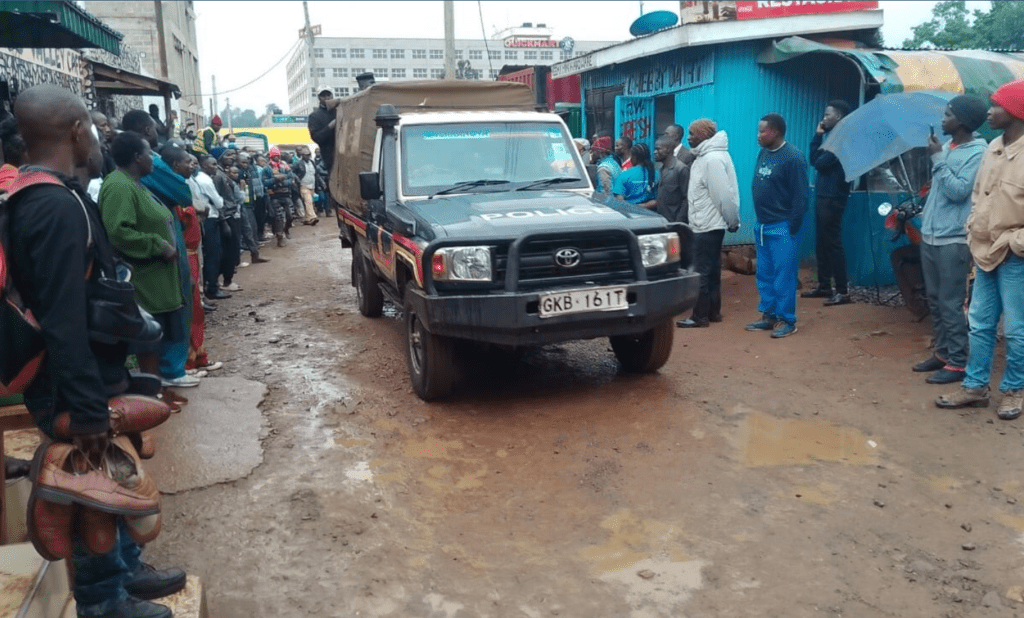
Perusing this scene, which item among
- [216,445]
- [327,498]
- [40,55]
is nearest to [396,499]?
[327,498]

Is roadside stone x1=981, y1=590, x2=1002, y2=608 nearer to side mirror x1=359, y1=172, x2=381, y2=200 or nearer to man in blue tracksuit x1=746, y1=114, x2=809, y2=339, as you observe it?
man in blue tracksuit x1=746, y1=114, x2=809, y2=339

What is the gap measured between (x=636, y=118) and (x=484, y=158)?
21.8 ft

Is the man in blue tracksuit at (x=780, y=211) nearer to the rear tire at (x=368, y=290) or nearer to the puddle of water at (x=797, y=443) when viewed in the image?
the puddle of water at (x=797, y=443)

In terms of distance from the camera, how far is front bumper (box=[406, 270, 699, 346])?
4918 millimetres

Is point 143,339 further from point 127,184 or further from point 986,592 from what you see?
point 986,592

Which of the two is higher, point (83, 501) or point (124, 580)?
point (83, 501)

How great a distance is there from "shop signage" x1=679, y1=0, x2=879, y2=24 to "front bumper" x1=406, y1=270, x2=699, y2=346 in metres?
6.06

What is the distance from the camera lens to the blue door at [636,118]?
1199cm

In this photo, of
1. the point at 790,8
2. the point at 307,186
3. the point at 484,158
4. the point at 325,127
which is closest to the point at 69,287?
the point at 484,158

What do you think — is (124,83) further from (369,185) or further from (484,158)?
(484,158)

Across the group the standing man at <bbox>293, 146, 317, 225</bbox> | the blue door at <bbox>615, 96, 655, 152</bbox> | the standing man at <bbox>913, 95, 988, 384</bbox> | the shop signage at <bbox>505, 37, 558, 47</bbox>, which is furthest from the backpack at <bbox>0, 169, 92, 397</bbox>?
the shop signage at <bbox>505, 37, 558, 47</bbox>

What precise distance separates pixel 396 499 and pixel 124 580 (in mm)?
1539


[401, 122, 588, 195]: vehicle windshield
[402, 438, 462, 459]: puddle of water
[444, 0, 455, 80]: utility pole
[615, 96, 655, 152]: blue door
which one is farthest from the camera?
[444, 0, 455, 80]: utility pole

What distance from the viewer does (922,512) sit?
387 centimetres
